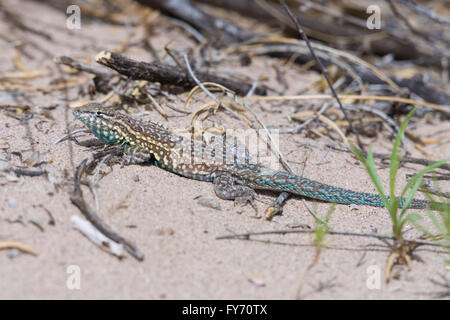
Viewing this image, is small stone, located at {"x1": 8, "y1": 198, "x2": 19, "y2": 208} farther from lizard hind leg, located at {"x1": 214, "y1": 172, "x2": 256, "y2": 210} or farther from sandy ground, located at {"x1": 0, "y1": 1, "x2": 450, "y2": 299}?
lizard hind leg, located at {"x1": 214, "y1": 172, "x2": 256, "y2": 210}

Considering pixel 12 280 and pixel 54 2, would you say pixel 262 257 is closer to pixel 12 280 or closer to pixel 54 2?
pixel 12 280

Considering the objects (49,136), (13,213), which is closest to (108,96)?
(49,136)

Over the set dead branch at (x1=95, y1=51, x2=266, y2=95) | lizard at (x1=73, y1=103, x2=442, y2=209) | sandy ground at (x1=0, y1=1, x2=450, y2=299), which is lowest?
sandy ground at (x1=0, y1=1, x2=450, y2=299)

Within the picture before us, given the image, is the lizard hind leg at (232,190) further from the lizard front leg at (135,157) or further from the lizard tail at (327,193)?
the lizard front leg at (135,157)

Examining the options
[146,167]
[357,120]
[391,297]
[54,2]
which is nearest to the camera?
[391,297]

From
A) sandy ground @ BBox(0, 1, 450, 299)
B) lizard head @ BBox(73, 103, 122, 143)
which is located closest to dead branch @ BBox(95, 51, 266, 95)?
lizard head @ BBox(73, 103, 122, 143)

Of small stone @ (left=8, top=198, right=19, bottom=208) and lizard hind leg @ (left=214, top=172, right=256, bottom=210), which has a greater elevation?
lizard hind leg @ (left=214, top=172, right=256, bottom=210)

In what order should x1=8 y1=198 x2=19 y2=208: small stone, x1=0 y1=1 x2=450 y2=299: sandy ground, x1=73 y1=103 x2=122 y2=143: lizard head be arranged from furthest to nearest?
x1=73 y1=103 x2=122 y2=143: lizard head → x1=8 y1=198 x2=19 y2=208: small stone → x1=0 y1=1 x2=450 y2=299: sandy ground

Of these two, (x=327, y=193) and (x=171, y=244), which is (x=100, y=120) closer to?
(x=171, y=244)
